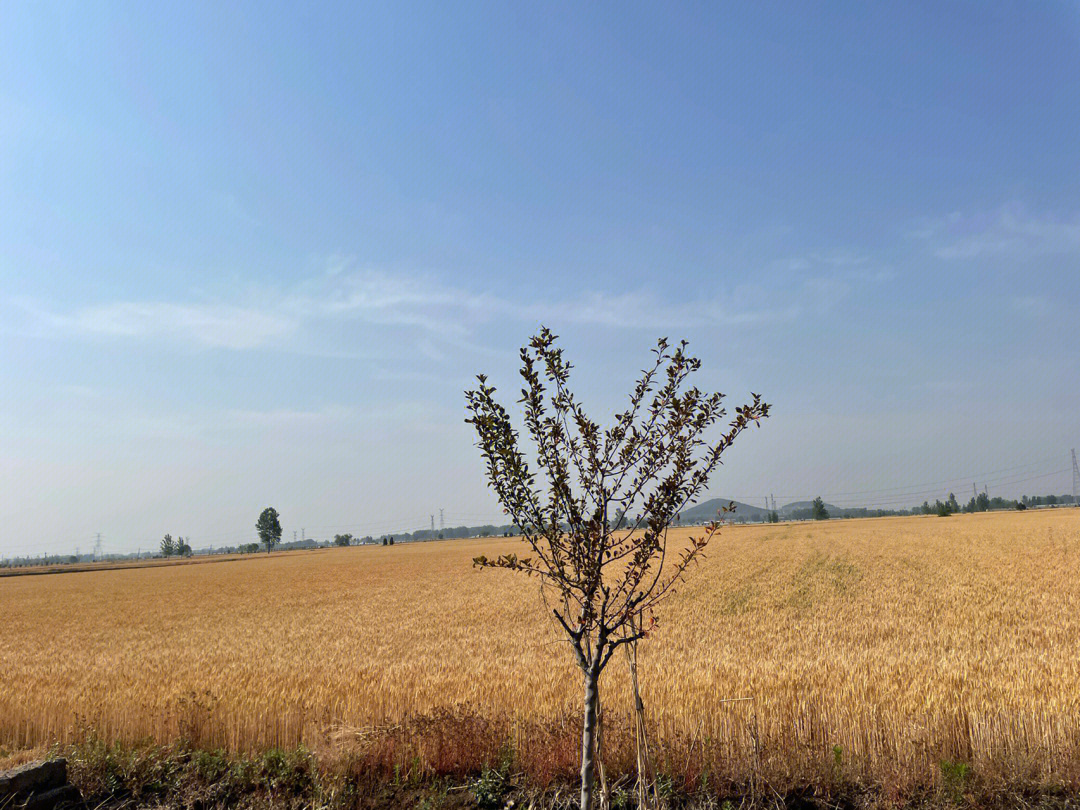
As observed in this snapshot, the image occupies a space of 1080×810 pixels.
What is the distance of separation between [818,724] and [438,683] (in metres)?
6.21

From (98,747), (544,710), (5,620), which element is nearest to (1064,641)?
(544,710)

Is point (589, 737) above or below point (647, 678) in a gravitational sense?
above

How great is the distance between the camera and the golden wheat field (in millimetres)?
7578

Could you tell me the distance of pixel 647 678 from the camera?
37.7 feet

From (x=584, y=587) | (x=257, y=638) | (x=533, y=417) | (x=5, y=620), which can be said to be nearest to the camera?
(x=584, y=587)

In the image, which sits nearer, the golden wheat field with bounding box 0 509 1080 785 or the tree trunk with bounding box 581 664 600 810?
the tree trunk with bounding box 581 664 600 810

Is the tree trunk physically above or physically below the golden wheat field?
above

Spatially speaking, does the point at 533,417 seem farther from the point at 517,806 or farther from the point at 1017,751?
the point at 1017,751

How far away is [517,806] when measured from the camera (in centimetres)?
707

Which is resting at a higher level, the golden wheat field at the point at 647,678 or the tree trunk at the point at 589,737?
the tree trunk at the point at 589,737

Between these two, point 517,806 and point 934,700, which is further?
point 934,700

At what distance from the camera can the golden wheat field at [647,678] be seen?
7578mm

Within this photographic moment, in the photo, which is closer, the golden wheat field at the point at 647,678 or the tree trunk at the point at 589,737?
the tree trunk at the point at 589,737

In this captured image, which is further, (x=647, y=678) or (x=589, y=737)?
(x=647, y=678)
